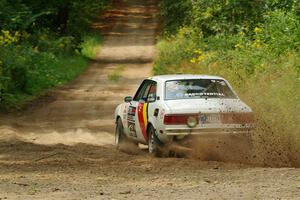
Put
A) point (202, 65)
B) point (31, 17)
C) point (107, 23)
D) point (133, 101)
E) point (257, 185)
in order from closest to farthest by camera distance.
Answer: point (257, 185) < point (133, 101) < point (202, 65) < point (31, 17) < point (107, 23)

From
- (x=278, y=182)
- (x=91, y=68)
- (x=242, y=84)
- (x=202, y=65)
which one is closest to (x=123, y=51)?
(x=91, y=68)

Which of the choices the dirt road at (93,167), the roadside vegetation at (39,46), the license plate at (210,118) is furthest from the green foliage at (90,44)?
the license plate at (210,118)

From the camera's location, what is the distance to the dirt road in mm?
9578

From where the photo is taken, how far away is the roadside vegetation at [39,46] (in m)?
25.1

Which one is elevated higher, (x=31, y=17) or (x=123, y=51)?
(x=31, y=17)

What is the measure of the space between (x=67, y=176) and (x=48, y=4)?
2696cm

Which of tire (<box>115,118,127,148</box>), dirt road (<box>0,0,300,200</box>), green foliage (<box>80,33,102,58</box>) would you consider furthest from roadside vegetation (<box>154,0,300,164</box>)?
green foliage (<box>80,33,102,58</box>)

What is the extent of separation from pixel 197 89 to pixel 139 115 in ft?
4.45

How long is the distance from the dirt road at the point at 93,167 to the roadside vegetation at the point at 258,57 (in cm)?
100

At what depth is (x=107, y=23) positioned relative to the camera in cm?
5734

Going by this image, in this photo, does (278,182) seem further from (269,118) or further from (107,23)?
(107,23)

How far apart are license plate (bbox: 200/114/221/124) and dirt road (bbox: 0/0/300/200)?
0.67 m

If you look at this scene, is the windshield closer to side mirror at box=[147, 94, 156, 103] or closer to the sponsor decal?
side mirror at box=[147, 94, 156, 103]

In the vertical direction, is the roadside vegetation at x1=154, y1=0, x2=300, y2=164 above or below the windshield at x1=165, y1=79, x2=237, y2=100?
below
